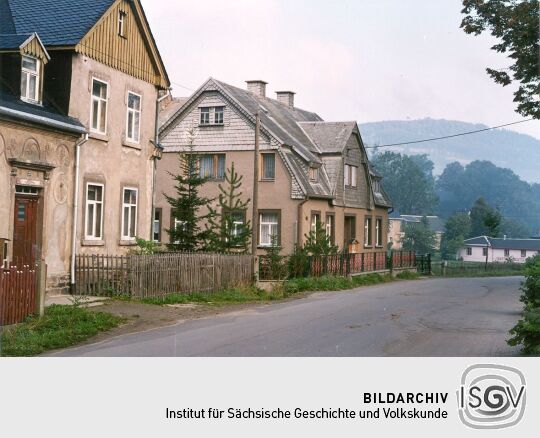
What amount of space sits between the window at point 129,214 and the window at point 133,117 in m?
1.76

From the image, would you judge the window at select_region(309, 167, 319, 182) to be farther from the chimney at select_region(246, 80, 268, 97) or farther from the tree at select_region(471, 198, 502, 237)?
the tree at select_region(471, 198, 502, 237)

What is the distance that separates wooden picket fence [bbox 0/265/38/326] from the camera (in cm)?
1301

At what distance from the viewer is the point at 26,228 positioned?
17.4 metres

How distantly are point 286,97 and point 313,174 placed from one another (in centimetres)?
976

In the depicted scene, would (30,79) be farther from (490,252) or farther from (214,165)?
(490,252)

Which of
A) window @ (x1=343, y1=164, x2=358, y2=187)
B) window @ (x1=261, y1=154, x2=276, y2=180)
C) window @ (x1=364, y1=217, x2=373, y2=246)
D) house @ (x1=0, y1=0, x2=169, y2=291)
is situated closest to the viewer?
house @ (x1=0, y1=0, x2=169, y2=291)

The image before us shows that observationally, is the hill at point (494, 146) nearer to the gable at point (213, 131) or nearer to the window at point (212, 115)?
the gable at point (213, 131)

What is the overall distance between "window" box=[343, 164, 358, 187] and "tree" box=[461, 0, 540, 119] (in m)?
23.3

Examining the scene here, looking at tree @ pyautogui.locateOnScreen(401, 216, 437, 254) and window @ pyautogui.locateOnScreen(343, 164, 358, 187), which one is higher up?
window @ pyautogui.locateOnScreen(343, 164, 358, 187)

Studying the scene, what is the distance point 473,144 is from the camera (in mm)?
12094

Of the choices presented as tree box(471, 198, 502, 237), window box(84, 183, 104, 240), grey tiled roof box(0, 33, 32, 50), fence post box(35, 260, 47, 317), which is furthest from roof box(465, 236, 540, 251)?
grey tiled roof box(0, 33, 32, 50)
